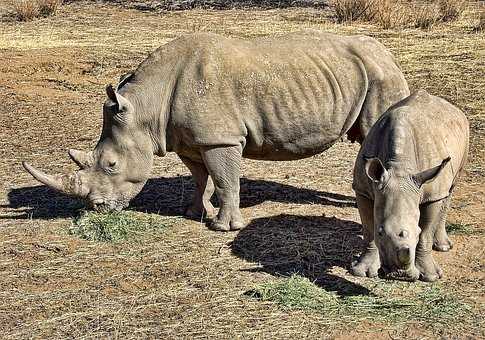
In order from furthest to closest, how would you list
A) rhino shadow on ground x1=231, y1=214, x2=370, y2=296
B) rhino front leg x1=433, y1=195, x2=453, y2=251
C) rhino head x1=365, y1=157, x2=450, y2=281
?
rhino front leg x1=433, y1=195, x2=453, y2=251, rhino shadow on ground x1=231, y1=214, x2=370, y2=296, rhino head x1=365, y1=157, x2=450, y2=281

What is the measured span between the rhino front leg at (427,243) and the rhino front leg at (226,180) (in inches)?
76.7

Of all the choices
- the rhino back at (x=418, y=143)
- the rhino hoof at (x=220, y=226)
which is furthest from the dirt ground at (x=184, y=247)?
the rhino back at (x=418, y=143)

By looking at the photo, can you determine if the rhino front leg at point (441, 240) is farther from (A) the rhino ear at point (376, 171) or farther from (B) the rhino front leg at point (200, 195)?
(B) the rhino front leg at point (200, 195)

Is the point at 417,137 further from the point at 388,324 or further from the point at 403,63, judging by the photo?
the point at 403,63

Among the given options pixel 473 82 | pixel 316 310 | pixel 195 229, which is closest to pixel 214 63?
pixel 195 229

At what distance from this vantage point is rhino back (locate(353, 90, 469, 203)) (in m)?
6.44

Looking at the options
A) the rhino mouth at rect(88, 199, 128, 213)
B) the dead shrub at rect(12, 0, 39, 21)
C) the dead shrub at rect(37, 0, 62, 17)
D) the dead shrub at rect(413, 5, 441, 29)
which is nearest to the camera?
the rhino mouth at rect(88, 199, 128, 213)

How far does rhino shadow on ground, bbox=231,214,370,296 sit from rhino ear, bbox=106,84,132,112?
60.9 inches

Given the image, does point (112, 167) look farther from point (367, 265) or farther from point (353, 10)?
point (353, 10)

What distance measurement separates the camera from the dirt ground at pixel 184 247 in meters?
6.18

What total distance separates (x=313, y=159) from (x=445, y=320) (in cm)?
457

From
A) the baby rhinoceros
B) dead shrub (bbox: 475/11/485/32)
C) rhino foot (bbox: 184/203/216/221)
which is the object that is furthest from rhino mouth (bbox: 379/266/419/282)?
dead shrub (bbox: 475/11/485/32)

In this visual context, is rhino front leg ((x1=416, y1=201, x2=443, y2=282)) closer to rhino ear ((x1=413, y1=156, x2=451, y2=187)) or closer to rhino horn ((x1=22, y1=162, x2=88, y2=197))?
rhino ear ((x1=413, y1=156, x2=451, y2=187))

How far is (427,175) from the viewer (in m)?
6.12
